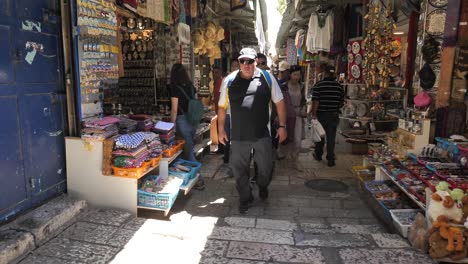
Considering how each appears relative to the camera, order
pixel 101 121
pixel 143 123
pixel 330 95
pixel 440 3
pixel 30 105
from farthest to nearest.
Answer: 1. pixel 330 95
2. pixel 440 3
3. pixel 143 123
4. pixel 101 121
5. pixel 30 105

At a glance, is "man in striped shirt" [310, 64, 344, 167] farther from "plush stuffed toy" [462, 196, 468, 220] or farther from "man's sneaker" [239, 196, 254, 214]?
"plush stuffed toy" [462, 196, 468, 220]

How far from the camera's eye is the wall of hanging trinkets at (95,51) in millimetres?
4234

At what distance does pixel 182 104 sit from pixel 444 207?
3860 millimetres

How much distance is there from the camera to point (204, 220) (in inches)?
177

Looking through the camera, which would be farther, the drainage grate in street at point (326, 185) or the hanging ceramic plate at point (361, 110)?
the hanging ceramic plate at point (361, 110)

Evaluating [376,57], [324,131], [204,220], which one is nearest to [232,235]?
[204,220]

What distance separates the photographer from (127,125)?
4918 mm

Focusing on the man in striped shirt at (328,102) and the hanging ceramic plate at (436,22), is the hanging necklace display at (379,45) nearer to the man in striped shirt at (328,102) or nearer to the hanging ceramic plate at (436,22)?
the man in striped shirt at (328,102)

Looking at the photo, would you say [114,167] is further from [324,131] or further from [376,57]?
[376,57]

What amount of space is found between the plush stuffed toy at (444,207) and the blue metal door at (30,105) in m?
4.03

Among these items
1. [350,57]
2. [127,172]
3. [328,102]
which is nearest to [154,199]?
[127,172]

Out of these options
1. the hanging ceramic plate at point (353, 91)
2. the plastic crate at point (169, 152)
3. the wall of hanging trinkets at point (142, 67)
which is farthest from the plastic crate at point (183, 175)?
the hanging ceramic plate at point (353, 91)

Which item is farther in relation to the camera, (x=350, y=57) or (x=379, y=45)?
(x=350, y=57)

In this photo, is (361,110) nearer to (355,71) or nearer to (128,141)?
(355,71)
